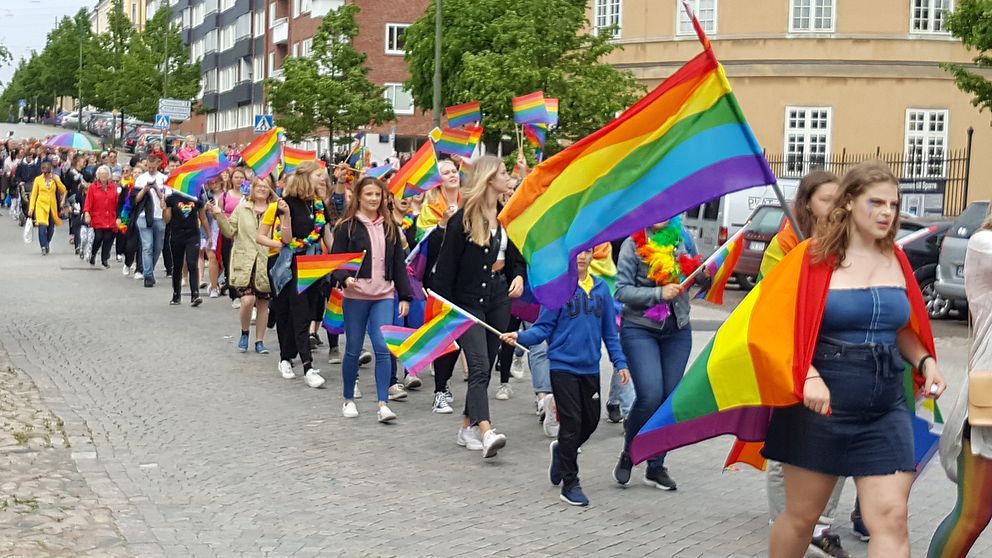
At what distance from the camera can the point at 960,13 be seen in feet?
84.3

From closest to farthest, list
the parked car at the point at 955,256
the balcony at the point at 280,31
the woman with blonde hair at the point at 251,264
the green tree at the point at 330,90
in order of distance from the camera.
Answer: the woman with blonde hair at the point at 251,264 → the parked car at the point at 955,256 → the green tree at the point at 330,90 → the balcony at the point at 280,31

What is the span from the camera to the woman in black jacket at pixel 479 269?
31.4ft

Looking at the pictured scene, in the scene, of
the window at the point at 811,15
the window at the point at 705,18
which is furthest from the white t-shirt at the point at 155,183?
the window at the point at 811,15

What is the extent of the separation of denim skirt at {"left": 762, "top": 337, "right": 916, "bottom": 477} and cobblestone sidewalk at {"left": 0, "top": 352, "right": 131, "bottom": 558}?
320 centimetres

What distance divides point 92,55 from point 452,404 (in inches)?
3078

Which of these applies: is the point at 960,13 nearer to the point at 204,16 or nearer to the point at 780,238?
the point at 780,238

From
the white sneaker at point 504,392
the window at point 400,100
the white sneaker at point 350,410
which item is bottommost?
the white sneaker at point 504,392

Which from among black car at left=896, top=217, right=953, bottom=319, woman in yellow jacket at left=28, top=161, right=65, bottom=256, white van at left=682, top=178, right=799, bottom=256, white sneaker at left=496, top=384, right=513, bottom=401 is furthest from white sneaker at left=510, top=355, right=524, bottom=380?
woman in yellow jacket at left=28, top=161, right=65, bottom=256

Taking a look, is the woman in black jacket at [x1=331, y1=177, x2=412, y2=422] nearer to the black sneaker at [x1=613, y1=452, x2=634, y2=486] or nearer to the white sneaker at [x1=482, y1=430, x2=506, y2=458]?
the white sneaker at [x1=482, y1=430, x2=506, y2=458]

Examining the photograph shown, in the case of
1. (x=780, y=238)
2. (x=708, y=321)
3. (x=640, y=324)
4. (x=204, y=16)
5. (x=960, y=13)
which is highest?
(x=204, y=16)

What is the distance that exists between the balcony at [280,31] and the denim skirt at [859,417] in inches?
3165

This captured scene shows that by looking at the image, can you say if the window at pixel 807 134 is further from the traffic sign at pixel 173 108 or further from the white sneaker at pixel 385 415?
the white sneaker at pixel 385 415

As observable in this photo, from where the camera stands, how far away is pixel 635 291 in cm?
812

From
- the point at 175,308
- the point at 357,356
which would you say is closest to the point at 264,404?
the point at 357,356
